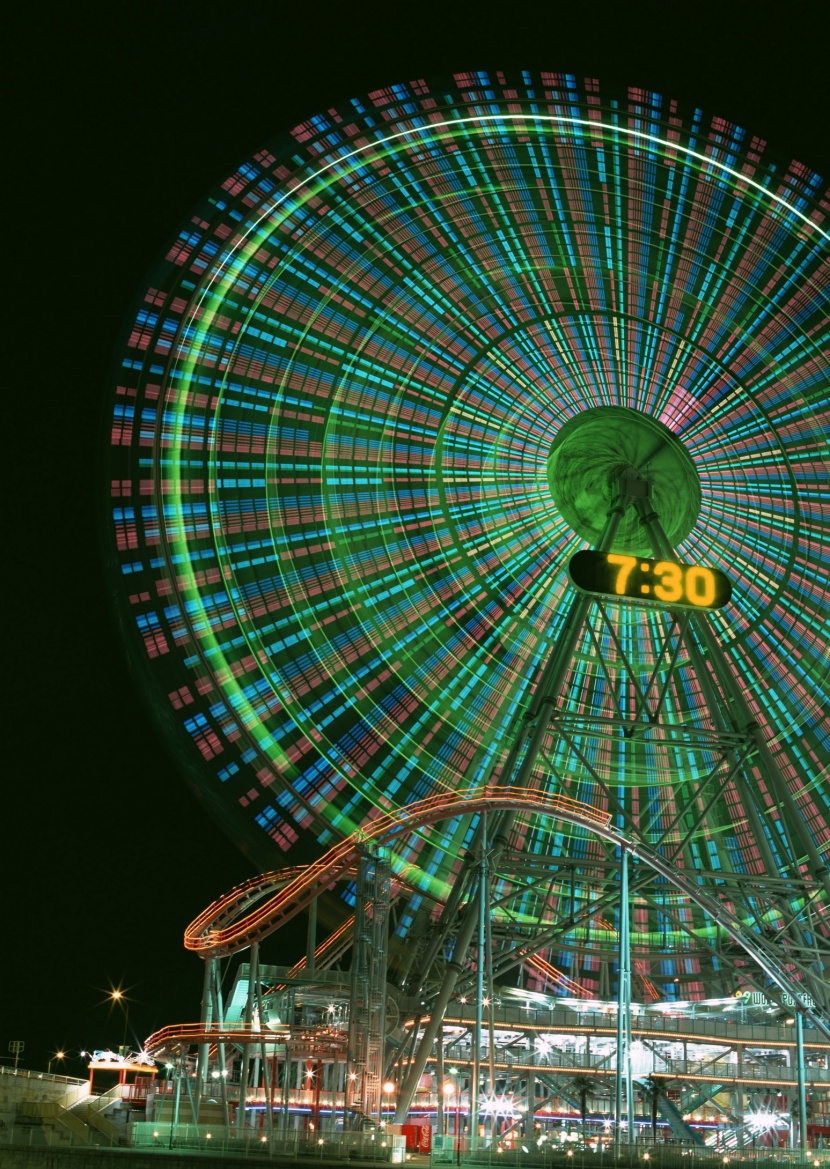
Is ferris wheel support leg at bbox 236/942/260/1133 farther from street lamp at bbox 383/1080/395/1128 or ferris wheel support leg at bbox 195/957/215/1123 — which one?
street lamp at bbox 383/1080/395/1128

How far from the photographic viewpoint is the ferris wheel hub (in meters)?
33.3

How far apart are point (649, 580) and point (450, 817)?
7145 mm

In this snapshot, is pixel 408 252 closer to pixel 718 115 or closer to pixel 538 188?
pixel 538 188

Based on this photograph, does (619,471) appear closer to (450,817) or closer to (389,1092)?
(450,817)

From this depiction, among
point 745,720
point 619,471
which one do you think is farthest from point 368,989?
point 619,471

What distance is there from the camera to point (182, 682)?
27.5 metres

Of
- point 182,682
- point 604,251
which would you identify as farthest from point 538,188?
point 182,682

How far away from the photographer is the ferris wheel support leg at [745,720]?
1158 inches

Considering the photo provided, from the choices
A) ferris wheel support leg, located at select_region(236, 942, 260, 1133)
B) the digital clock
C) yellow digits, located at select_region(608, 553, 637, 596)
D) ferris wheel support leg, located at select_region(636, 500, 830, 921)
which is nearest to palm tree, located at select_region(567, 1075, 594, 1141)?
ferris wheel support leg, located at select_region(636, 500, 830, 921)

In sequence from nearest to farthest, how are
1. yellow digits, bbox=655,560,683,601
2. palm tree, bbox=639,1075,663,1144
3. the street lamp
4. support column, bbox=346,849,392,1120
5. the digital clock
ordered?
support column, bbox=346,849,392,1120 → the street lamp → the digital clock → yellow digits, bbox=655,560,683,601 → palm tree, bbox=639,1075,663,1144

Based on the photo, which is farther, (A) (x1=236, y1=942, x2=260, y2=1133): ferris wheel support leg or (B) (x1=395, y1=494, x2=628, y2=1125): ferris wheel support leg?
(B) (x1=395, y1=494, x2=628, y2=1125): ferris wheel support leg

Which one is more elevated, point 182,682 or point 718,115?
point 718,115

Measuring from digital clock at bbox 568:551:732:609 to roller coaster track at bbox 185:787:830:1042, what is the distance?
16.2 ft

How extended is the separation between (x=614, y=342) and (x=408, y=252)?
592 cm
